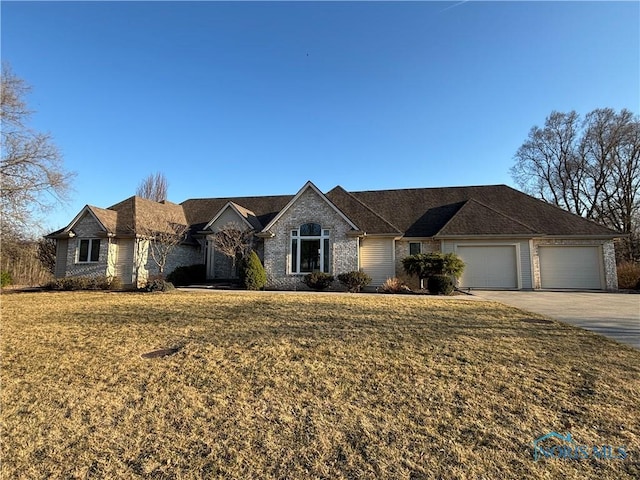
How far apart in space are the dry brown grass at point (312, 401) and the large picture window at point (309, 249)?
1041 cm

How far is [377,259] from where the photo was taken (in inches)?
728

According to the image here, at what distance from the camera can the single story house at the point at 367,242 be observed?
18203 mm

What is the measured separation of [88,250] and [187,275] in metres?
6.35

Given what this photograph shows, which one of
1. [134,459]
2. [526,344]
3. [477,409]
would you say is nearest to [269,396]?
[134,459]

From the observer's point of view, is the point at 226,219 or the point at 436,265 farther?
the point at 226,219

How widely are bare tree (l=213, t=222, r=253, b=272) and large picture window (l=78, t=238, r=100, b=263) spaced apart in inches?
277

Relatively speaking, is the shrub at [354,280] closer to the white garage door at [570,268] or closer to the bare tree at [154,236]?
the bare tree at [154,236]

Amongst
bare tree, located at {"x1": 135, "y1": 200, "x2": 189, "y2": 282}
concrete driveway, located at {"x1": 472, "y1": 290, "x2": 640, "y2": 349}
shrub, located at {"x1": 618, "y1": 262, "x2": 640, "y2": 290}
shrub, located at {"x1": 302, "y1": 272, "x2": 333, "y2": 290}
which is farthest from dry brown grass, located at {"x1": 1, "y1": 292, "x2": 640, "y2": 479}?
shrub, located at {"x1": 618, "y1": 262, "x2": 640, "y2": 290}

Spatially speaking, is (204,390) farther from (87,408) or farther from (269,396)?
(87,408)

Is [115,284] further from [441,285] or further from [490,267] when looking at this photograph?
[490,267]

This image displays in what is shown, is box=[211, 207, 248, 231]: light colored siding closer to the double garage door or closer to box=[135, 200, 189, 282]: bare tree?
box=[135, 200, 189, 282]: bare tree

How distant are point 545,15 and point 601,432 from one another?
1298 centimetres

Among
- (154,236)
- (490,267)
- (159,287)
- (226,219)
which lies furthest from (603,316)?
(154,236)

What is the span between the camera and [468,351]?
598 cm
